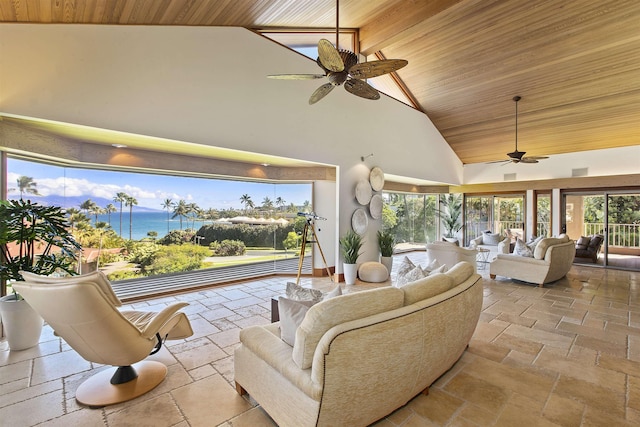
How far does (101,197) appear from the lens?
4668 mm

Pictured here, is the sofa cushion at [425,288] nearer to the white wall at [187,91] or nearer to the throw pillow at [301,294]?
the throw pillow at [301,294]

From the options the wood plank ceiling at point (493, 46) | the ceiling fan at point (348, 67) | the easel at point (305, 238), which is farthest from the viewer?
the easel at point (305, 238)

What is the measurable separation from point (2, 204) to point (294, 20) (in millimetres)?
4439

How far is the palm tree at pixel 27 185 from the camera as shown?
369cm

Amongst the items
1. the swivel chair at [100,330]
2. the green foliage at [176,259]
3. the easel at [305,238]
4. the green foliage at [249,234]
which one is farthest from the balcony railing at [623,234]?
the swivel chair at [100,330]

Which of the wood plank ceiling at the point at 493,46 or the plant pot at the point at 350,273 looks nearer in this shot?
the wood plank ceiling at the point at 493,46

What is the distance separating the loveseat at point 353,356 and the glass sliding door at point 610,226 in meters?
8.27

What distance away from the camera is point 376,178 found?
259 inches

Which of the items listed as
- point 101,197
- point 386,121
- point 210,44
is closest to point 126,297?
point 101,197

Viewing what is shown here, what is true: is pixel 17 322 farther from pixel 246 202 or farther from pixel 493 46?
pixel 493 46

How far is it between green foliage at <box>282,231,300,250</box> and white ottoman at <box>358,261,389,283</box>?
1.56 meters

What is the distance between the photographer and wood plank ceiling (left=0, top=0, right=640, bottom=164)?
11.9 feet

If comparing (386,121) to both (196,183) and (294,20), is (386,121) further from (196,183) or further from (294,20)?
(196,183)

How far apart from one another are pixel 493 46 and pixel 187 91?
5.40m
